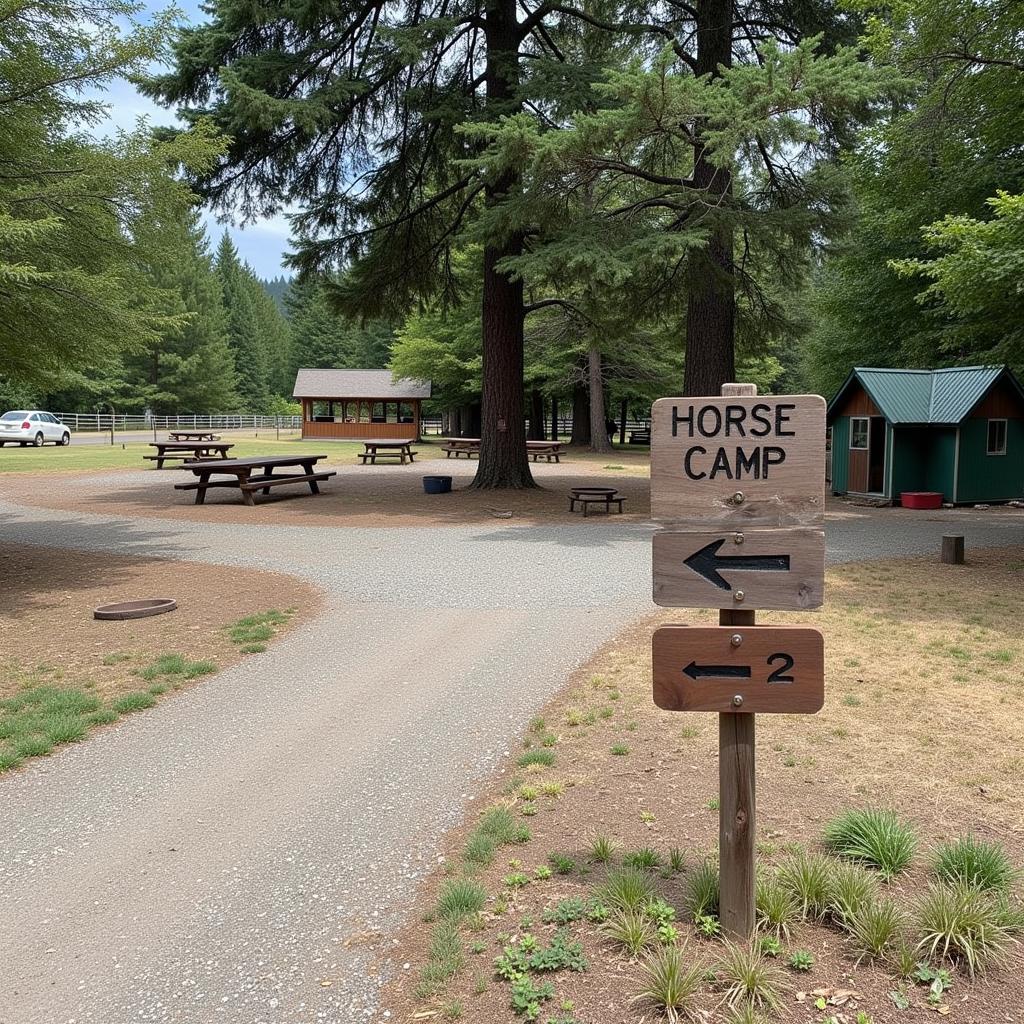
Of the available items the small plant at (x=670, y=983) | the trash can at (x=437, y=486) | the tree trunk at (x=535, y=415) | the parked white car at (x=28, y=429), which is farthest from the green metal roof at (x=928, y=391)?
the parked white car at (x=28, y=429)

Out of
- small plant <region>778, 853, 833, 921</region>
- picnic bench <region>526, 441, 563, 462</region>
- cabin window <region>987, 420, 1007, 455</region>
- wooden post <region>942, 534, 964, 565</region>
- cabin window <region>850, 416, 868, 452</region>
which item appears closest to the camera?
small plant <region>778, 853, 833, 921</region>

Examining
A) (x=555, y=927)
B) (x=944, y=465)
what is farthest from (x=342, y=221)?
(x=555, y=927)

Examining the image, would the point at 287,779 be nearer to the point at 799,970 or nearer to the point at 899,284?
the point at 799,970

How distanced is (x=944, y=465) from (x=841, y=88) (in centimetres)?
1030

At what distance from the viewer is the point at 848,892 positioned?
9.87ft

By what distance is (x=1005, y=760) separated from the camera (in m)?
4.49

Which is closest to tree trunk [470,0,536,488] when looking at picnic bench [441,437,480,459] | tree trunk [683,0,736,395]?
tree trunk [683,0,736,395]

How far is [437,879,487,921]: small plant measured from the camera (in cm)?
308

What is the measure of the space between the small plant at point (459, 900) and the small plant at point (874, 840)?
145 cm

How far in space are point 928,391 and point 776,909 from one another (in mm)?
18977

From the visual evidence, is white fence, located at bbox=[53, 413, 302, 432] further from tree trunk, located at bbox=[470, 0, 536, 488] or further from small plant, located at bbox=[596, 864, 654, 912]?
small plant, located at bbox=[596, 864, 654, 912]

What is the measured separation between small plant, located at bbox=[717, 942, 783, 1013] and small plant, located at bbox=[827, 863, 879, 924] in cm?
37

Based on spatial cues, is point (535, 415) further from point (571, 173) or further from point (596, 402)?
point (571, 173)

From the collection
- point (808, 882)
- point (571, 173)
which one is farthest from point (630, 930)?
point (571, 173)
